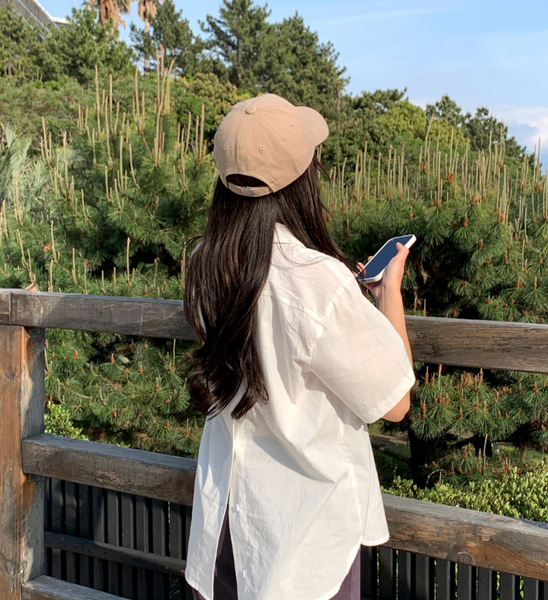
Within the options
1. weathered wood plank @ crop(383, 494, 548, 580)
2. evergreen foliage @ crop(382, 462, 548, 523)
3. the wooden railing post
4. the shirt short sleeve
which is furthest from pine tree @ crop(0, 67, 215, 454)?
the shirt short sleeve

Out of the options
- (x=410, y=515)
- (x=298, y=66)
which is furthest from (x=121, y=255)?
(x=298, y=66)

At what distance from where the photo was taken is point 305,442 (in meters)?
1.10

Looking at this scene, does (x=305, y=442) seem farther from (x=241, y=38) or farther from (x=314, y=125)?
(x=241, y=38)

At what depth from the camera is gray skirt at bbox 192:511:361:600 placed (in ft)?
3.92

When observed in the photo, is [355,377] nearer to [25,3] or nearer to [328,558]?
[328,558]

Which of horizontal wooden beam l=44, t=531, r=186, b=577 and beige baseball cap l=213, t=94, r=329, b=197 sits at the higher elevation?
beige baseball cap l=213, t=94, r=329, b=197

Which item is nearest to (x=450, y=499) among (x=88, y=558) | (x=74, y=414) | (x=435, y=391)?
(x=435, y=391)

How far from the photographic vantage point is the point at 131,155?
566 cm

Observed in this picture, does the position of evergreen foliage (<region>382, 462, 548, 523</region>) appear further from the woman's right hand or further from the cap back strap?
the cap back strap

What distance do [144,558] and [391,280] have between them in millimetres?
1054

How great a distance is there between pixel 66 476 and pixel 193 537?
0.68 meters

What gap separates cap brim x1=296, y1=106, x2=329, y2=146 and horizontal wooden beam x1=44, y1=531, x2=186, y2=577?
108 cm

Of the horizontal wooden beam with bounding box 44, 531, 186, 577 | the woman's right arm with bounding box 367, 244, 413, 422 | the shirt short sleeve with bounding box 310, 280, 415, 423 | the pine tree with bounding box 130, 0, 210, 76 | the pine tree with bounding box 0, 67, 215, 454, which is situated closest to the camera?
the shirt short sleeve with bounding box 310, 280, 415, 423

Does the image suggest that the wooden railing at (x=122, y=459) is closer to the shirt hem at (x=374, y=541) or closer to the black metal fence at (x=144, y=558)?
the black metal fence at (x=144, y=558)
